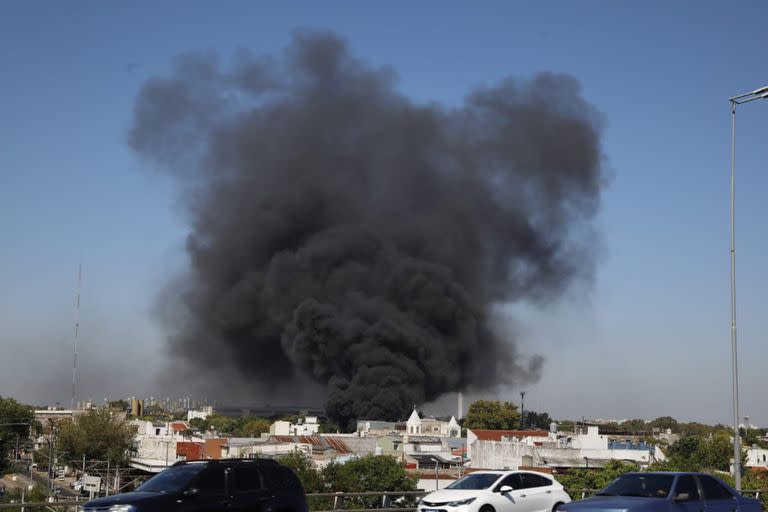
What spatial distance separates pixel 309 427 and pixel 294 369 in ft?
64.9

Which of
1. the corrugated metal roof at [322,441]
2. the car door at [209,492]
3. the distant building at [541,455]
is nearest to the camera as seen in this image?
the car door at [209,492]

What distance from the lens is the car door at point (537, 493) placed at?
16875mm

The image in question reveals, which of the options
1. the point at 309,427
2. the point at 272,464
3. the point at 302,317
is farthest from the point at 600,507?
the point at 302,317

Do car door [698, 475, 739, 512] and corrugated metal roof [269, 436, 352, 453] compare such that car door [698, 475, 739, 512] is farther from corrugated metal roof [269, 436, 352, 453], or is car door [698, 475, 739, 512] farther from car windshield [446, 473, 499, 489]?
corrugated metal roof [269, 436, 352, 453]

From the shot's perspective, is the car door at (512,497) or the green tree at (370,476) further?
the green tree at (370,476)

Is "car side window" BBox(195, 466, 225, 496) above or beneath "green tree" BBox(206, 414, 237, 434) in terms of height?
above

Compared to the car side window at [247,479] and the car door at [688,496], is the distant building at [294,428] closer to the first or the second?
the car side window at [247,479]

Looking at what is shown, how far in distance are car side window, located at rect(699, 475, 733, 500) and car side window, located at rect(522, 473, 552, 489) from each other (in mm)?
3772

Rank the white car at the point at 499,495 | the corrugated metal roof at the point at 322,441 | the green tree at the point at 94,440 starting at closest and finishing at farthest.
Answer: the white car at the point at 499,495 → the green tree at the point at 94,440 → the corrugated metal roof at the point at 322,441

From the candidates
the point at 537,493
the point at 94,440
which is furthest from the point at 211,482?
the point at 94,440

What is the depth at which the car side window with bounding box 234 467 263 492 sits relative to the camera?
43.9 ft

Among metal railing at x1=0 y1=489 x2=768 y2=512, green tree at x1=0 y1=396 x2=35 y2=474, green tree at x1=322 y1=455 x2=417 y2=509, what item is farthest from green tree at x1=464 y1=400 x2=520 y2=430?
metal railing at x1=0 y1=489 x2=768 y2=512

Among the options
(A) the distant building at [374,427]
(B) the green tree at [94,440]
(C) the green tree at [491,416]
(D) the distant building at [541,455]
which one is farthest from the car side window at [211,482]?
(C) the green tree at [491,416]

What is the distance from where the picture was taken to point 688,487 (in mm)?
13727
